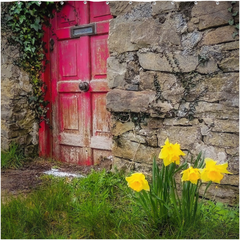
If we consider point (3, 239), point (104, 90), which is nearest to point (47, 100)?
point (104, 90)

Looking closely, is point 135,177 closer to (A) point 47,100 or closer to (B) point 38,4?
(A) point 47,100

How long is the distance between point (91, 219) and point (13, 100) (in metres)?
2.26

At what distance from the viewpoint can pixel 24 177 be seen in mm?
3158

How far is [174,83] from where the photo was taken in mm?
2537

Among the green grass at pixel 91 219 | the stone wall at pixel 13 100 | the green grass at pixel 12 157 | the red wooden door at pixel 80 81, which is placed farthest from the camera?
the stone wall at pixel 13 100

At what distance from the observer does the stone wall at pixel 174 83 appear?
2301mm

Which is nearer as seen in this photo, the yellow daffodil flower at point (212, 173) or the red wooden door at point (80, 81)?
the yellow daffodil flower at point (212, 173)

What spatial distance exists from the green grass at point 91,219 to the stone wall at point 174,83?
42cm

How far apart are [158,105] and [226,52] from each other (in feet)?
2.28

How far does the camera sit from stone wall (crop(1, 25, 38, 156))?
147 inches

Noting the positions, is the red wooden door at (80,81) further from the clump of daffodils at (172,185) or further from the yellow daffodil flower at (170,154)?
the yellow daffodil flower at (170,154)

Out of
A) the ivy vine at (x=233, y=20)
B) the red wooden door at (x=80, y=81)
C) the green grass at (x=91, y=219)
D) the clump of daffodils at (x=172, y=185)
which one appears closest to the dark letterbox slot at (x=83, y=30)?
the red wooden door at (x=80, y=81)

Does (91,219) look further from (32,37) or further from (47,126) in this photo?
(32,37)

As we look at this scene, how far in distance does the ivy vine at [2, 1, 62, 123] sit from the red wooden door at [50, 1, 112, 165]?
0.14m
